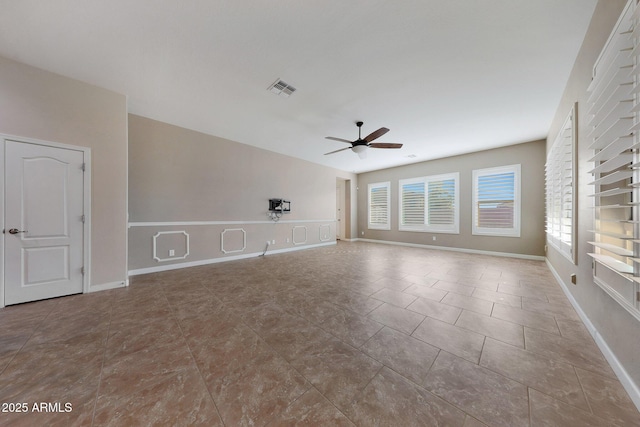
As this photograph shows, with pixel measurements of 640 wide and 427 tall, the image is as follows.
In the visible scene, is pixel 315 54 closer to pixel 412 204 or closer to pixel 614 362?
pixel 614 362

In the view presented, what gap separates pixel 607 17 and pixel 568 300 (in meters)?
2.88

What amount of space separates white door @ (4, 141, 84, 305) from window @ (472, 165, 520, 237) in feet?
26.5

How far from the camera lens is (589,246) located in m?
1.95

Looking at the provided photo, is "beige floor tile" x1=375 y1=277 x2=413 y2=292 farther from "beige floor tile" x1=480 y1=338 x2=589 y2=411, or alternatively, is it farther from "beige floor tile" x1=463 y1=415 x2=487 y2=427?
"beige floor tile" x1=463 y1=415 x2=487 y2=427

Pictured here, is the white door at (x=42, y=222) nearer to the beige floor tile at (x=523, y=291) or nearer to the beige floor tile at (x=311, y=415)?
the beige floor tile at (x=311, y=415)

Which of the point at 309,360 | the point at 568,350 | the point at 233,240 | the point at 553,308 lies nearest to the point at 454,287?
the point at 553,308

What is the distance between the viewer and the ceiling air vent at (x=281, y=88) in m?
2.80

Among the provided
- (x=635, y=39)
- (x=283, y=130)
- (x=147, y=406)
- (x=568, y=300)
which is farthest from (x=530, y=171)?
(x=147, y=406)

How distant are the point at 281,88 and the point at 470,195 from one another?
18.8 feet

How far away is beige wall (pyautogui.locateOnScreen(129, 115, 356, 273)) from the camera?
3.76 m

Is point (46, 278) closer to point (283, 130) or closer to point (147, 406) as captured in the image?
point (147, 406)

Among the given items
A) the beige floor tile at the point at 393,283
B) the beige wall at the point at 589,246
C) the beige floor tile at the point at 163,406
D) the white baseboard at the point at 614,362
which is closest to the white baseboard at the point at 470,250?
the beige wall at the point at 589,246

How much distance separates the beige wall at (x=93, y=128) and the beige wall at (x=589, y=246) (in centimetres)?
514

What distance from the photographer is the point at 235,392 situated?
127 cm
